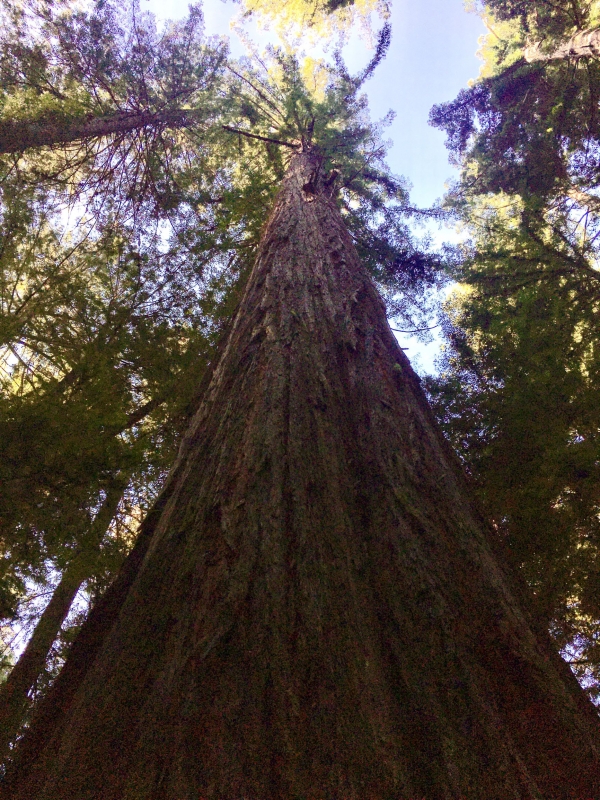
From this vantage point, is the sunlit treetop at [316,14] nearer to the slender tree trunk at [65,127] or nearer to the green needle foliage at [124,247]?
the green needle foliage at [124,247]

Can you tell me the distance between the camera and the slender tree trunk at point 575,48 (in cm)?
595

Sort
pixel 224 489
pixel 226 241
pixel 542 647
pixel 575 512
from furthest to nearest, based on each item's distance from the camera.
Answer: pixel 226 241
pixel 575 512
pixel 224 489
pixel 542 647

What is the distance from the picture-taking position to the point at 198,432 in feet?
7.38

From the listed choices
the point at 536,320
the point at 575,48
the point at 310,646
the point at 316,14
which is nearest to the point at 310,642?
the point at 310,646

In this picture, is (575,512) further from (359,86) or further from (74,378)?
(359,86)

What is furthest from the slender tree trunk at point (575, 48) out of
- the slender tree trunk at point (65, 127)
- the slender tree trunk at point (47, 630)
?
the slender tree trunk at point (47, 630)

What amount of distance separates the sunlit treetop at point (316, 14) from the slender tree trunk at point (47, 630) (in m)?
10.5

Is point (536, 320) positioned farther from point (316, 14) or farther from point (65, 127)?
point (316, 14)

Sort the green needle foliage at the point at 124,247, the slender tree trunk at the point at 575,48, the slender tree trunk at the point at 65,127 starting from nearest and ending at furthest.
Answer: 1. the green needle foliage at the point at 124,247
2. the slender tree trunk at the point at 65,127
3. the slender tree trunk at the point at 575,48

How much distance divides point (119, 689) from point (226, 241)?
18.3 feet

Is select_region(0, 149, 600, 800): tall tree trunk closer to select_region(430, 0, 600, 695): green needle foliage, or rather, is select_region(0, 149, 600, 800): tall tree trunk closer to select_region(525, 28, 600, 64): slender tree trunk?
select_region(430, 0, 600, 695): green needle foliage

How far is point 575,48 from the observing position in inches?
249

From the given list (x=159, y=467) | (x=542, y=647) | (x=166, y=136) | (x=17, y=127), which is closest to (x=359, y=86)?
(x=166, y=136)

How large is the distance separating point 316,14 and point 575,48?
564cm
